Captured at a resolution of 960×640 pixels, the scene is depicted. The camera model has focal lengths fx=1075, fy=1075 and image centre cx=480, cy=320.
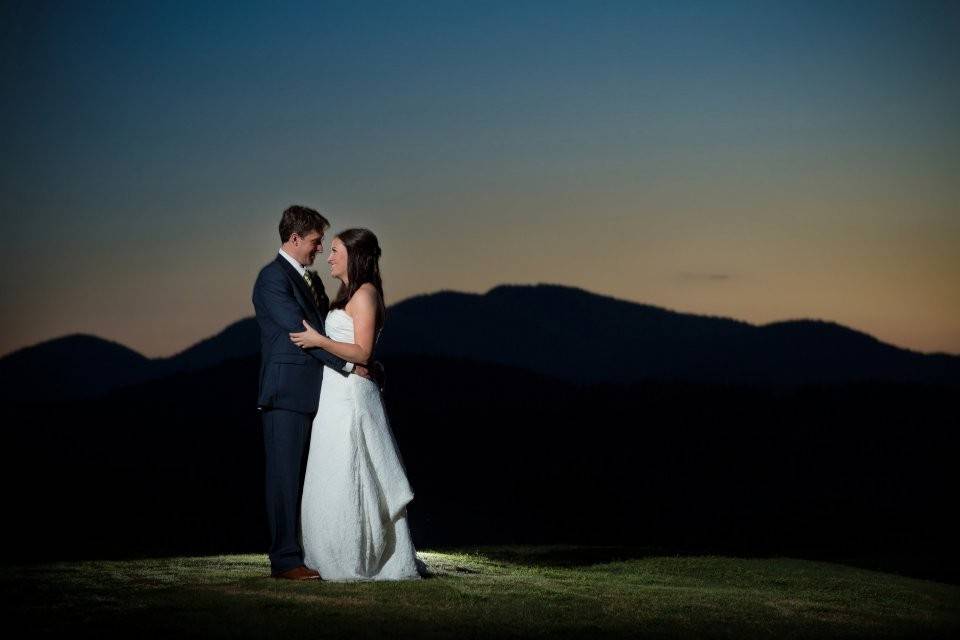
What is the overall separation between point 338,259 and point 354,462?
1668mm

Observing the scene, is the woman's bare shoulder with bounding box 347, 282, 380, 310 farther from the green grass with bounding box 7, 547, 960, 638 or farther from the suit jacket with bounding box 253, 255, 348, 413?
the green grass with bounding box 7, 547, 960, 638

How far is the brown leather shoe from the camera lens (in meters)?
8.57

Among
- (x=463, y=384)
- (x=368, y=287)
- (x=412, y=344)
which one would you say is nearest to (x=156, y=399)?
(x=463, y=384)

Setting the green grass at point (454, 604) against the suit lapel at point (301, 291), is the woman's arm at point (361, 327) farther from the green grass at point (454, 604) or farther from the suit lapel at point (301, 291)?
the green grass at point (454, 604)

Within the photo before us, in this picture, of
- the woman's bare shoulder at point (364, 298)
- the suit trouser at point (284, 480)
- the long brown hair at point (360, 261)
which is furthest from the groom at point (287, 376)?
the woman's bare shoulder at point (364, 298)

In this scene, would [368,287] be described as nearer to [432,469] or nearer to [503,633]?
[503,633]

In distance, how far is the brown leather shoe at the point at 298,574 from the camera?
28.1ft

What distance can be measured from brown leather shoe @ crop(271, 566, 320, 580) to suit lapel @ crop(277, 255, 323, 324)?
1926 mm

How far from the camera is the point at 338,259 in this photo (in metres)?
8.83

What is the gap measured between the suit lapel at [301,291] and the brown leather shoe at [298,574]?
1926 mm

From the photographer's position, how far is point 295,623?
687cm

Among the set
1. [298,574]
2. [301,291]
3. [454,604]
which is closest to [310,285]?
[301,291]

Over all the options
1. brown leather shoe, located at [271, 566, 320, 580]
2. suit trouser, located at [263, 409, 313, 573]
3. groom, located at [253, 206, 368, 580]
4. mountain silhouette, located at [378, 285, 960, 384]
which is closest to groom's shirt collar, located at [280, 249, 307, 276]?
groom, located at [253, 206, 368, 580]

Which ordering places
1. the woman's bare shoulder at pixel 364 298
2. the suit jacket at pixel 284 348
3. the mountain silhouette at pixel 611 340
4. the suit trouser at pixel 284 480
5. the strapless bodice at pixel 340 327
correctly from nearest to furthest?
the suit jacket at pixel 284 348 → the suit trouser at pixel 284 480 → the woman's bare shoulder at pixel 364 298 → the strapless bodice at pixel 340 327 → the mountain silhouette at pixel 611 340
